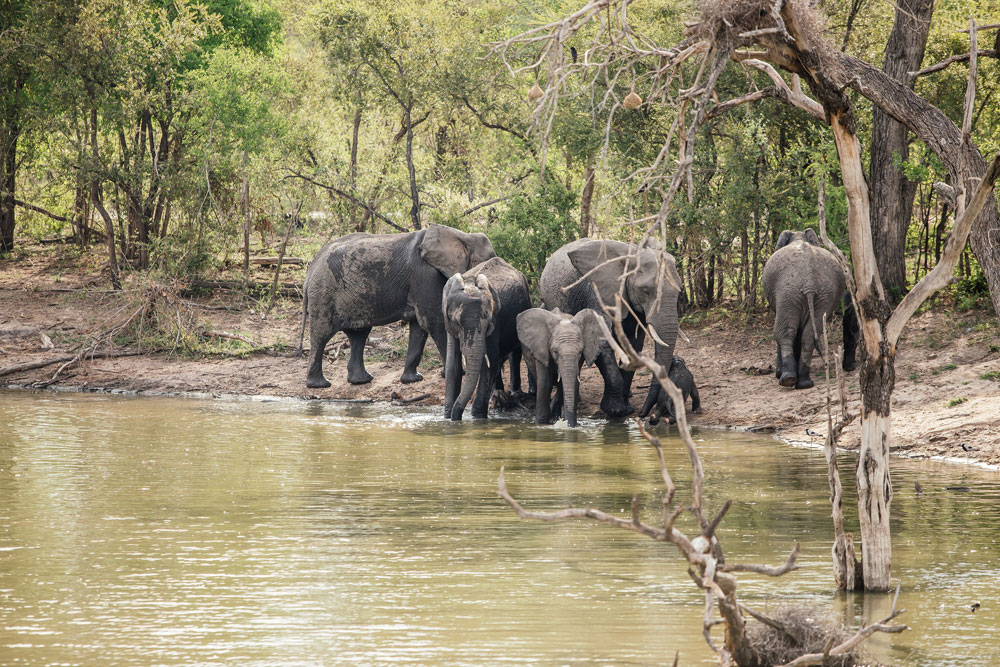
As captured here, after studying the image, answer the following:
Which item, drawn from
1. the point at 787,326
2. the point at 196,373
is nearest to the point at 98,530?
the point at 787,326

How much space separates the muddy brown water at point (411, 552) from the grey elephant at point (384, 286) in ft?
14.2

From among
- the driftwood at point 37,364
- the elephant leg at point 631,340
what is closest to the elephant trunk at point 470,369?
the elephant leg at point 631,340

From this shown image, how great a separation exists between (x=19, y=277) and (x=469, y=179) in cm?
874

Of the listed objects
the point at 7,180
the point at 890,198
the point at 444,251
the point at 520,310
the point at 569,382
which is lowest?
the point at 569,382

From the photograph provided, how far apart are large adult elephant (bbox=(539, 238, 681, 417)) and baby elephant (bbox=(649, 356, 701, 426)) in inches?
4.5

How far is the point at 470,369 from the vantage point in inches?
644

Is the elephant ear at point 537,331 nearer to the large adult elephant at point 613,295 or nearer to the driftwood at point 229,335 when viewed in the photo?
the large adult elephant at point 613,295

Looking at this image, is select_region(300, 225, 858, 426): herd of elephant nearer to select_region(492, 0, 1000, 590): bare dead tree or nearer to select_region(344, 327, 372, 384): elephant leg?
select_region(344, 327, 372, 384): elephant leg

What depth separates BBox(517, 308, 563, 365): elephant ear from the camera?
16.0m

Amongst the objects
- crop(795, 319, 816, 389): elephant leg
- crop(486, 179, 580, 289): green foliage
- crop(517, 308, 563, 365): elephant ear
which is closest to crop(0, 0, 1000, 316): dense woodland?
crop(486, 179, 580, 289): green foliage

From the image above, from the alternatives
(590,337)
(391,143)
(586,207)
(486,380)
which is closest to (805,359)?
(590,337)

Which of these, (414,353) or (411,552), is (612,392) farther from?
(411,552)

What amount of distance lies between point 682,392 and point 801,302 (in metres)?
1.87

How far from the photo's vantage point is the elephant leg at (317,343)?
1880 centimetres
